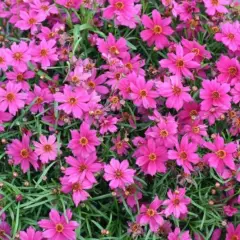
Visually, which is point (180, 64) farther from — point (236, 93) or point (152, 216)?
point (152, 216)

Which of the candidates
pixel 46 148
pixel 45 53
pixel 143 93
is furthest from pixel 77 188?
pixel 45 53

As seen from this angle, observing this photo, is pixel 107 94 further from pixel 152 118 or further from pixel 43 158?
pixel 43 158

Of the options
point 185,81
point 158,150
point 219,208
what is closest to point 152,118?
point 158,150

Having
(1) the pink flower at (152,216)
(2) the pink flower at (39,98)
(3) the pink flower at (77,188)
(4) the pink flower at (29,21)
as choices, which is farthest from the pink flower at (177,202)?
(4) the pink flower at (29,21)

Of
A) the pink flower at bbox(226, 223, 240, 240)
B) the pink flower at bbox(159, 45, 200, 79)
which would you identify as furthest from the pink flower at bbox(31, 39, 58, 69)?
the pink flower at bbox(226, 223, 240, 240)

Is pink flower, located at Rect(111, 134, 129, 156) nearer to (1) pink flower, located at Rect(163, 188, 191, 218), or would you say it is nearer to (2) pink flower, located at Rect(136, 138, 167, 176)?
(2) pink flower, located at Rect(136, 138, 167, 176)

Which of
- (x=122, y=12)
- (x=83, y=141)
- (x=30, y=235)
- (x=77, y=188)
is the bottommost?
(x=30, y=235)

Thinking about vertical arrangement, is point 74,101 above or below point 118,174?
above
